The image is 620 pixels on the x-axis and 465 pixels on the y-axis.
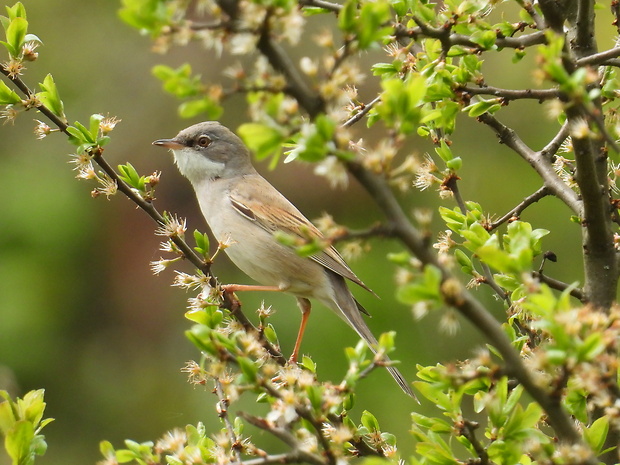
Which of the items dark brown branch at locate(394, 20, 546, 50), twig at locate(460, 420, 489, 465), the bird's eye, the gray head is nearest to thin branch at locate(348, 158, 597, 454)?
twig at locate(460, 420, 489, 465)

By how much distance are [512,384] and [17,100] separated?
6.72 ft

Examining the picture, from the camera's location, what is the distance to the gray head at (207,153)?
18.6ft

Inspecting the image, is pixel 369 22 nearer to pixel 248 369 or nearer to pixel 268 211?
pixel 248 369

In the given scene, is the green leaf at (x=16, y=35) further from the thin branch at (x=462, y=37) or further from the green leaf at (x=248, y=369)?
the green leaf at (x=248, y=369)

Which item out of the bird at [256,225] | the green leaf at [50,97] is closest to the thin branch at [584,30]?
the green leaf at [50,97]

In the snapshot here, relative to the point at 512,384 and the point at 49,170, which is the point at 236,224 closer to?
the point at 512,384

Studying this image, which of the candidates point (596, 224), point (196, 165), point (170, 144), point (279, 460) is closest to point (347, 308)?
point (196, 165)

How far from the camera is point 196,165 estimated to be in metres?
5.66

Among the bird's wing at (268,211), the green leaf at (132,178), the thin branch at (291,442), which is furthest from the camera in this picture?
the bird's wing at (268,211)

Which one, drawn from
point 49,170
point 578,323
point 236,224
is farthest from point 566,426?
point 49,170

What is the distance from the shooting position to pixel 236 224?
5.30m

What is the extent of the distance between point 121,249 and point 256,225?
6.71 m

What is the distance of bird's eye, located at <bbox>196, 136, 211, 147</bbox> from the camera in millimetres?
5749

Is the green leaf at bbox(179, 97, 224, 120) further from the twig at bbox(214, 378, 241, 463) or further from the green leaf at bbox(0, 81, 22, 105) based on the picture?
the green leaf at bbox(0, 81, 22, 105)
